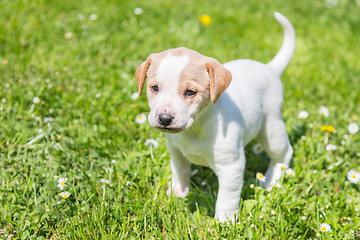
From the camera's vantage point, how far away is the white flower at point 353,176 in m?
3.53

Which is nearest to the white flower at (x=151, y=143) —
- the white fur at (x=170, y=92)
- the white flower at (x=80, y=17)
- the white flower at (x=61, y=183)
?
the white flower at (x=61, y=183)

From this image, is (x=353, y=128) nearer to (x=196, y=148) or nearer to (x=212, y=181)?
(x=212, y=181)

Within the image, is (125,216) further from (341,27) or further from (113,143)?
A: (341,27)

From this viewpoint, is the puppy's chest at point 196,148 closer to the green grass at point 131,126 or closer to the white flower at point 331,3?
the green grass at point 131,126

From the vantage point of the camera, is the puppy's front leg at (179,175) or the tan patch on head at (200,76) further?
the puppy's front leg at (179,175)

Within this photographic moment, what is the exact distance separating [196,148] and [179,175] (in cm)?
59

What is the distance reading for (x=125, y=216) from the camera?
122 inches

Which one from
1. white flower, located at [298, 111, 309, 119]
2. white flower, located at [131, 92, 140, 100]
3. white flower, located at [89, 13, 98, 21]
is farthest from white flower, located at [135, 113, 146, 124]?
white flower, located at [89, 13, 98, 21]

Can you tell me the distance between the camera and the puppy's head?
253 centimetres

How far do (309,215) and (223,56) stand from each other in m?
2.86

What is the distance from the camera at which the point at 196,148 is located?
9.67ft

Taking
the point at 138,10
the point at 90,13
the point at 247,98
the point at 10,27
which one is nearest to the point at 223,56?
the point at 138,10

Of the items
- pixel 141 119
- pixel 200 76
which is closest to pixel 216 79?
pixel 200 76

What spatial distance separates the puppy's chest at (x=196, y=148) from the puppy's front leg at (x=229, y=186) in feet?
0.37
